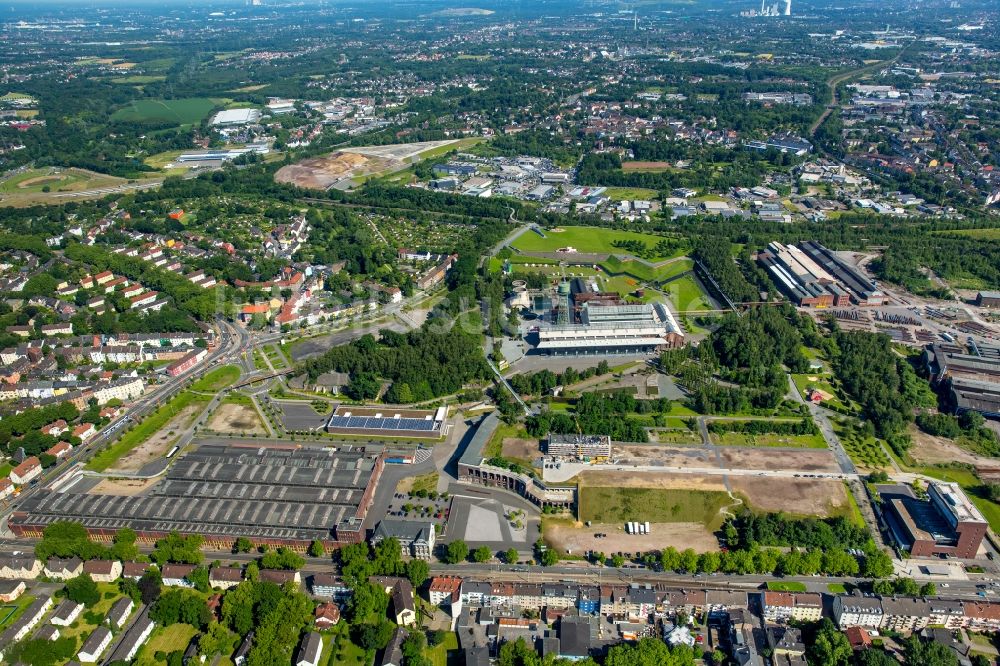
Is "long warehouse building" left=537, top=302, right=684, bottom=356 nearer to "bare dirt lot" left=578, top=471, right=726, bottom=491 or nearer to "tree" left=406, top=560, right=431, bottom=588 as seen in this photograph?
"bare dirt lot" left=578, top=471, right=726, bottom=491

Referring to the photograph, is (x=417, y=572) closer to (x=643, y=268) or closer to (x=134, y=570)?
(x=134, y=570)

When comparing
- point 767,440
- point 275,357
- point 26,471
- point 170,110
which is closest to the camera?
point 26,471

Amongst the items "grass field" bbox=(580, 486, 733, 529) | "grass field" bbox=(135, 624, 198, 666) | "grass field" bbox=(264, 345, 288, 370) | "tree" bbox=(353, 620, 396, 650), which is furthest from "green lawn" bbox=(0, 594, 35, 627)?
"grass field" bbox=(580, 486, 733, 529)

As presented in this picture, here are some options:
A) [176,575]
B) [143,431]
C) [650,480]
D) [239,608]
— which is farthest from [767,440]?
[143,431]

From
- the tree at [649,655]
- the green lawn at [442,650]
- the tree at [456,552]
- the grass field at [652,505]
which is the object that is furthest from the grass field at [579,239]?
the tree at [649,655]

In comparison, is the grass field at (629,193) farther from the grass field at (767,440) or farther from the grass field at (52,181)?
the grass field at (52,181)
